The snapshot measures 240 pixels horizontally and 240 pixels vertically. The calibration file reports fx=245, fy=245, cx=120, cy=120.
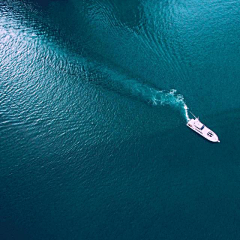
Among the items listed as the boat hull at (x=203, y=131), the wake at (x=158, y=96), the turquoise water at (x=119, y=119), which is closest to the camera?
the turquoise water at (x=119, y=119)

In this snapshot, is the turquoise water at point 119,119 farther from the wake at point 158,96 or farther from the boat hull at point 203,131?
the boat hull at point 203,131

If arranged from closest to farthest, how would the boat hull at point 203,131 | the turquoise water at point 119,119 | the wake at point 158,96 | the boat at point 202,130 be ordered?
the turquoise water at point 119,119 < the boat hull at point 203,131 < the boat at point 202,130 < the wake at point 158,96

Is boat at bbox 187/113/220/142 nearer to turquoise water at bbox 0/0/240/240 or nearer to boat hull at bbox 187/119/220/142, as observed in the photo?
boat hull at bbox 187/119/220/142

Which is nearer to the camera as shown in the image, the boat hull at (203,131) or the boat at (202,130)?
the boat hull at (203,131)

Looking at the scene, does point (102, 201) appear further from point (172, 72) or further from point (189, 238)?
point (172, 72)

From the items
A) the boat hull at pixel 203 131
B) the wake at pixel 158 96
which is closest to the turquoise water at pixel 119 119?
the wake at pixel 158 96

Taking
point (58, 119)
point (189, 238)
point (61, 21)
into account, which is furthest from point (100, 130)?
point (61, 21)

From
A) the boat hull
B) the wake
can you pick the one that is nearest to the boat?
the boat hull

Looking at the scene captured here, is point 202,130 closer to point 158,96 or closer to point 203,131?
point 203,131
